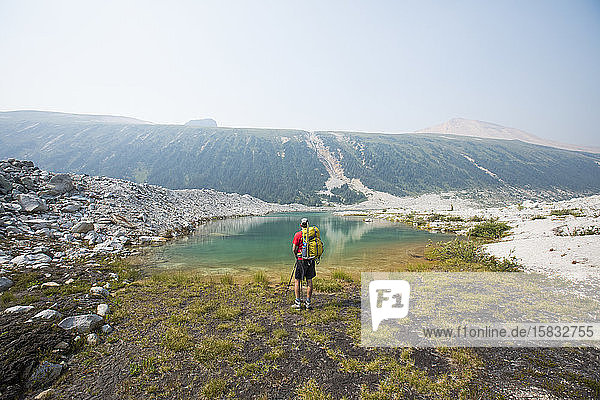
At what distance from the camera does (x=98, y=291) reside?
31.2ft

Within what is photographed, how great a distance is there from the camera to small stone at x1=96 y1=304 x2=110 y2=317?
783 centimetres

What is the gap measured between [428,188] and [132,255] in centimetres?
12578

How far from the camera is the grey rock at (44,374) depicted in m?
4.86

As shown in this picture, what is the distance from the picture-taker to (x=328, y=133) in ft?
617

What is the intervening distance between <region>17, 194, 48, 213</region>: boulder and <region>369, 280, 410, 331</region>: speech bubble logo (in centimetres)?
2240

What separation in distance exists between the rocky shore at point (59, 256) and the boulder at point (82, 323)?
20mm

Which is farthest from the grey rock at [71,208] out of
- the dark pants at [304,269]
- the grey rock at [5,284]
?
the dark pants at [304,269]

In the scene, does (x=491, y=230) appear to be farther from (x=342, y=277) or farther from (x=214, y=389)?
(x=214, y=389)

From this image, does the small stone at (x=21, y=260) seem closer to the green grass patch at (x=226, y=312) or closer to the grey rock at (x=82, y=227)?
the grey rock at (x=82, y=227)

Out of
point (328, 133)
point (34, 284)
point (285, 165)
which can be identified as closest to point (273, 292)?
point (34, 284)

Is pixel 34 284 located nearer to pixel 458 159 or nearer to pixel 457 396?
pixel 457 396

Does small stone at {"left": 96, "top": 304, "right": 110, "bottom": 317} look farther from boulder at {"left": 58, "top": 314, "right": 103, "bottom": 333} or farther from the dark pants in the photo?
the dark pants

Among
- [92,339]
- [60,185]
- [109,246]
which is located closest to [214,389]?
[92,339]

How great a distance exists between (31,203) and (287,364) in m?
22.4
